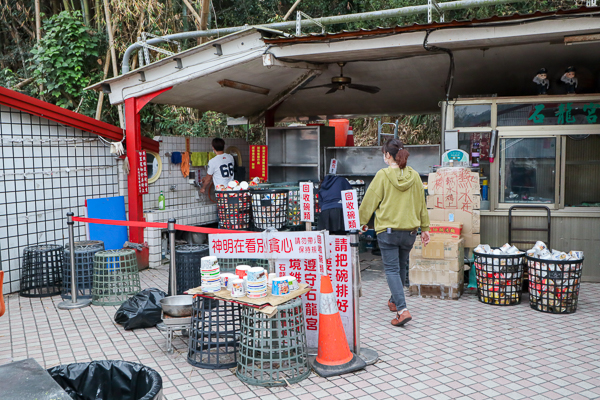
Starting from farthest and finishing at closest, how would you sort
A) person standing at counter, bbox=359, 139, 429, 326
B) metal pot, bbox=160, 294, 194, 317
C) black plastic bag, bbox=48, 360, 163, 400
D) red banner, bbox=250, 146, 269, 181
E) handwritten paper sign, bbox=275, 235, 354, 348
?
red banner, bbox=250, 146, 269, 181
person standing at counter, bbox=359, 139, 429, 326
metal pot, bbox=160, 294, 194, 317
handwritten paper sign, bbox=275, 235, 354, 348
black plastic bag, bbox=48, 360, 163, 400

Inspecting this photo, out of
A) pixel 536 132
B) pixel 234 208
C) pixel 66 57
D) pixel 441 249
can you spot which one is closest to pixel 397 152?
pixel 441 249

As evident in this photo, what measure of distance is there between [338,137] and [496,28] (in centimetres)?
632

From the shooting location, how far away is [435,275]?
6.36 meters

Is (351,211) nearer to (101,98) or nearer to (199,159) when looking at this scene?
(199,159)

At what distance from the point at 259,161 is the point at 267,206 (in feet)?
9.50

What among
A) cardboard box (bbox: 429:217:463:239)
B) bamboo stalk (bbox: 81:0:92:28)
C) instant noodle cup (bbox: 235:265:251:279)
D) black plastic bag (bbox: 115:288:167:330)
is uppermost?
bamboo stalk (bbox: 81:0:92:28)

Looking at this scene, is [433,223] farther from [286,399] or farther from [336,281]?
[286,399]

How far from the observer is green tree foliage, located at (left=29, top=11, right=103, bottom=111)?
12.0 metres

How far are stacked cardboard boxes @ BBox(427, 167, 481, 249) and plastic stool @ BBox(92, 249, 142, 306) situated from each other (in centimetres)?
415

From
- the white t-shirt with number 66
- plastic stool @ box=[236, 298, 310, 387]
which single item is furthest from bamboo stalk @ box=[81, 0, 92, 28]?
plastic stool @ box=[236, 298, 310, 387]

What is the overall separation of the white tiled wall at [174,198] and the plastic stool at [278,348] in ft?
15.6

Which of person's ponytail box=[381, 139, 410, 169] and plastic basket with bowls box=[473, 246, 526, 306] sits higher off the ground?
person's ponytail box=[381, 139, 410, 169]

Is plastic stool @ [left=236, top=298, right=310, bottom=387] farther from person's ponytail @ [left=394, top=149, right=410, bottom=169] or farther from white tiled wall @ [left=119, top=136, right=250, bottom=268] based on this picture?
white tiled wall @ [left=119, top=136, right=250, bottom=268]

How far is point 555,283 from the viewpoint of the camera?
5676mm
